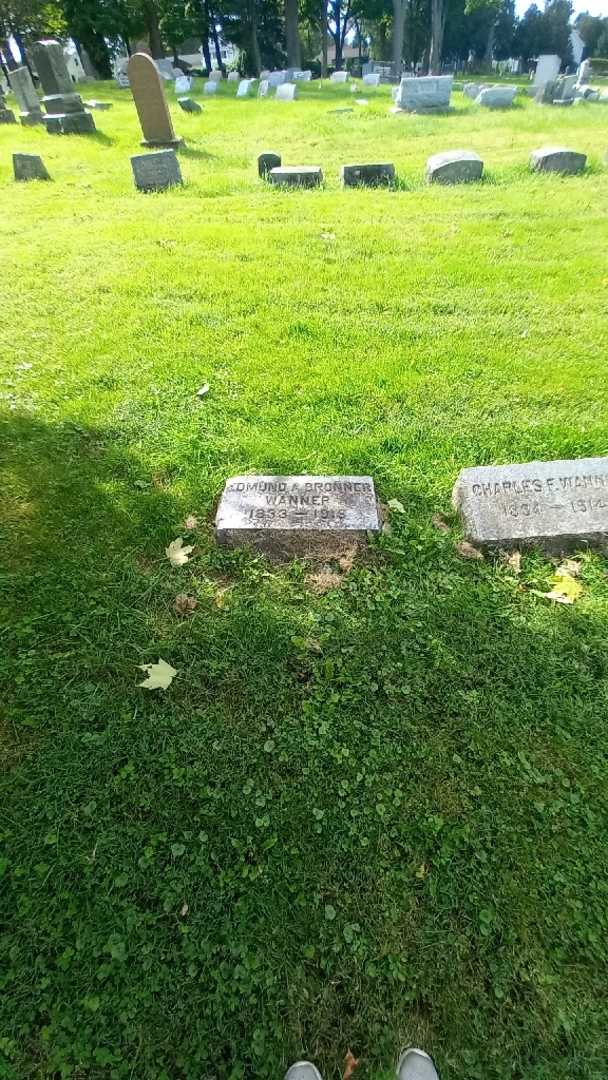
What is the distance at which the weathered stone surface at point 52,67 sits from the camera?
15992mm

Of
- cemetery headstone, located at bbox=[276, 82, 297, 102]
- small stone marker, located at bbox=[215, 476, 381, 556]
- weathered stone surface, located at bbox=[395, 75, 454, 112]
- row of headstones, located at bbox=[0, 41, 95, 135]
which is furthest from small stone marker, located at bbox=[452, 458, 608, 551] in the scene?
cemetery headstone, located at bbox=[276, 82, 297, 102]

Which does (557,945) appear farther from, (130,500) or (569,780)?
(130,500)

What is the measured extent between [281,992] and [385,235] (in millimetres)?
8358

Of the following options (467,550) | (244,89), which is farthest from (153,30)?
(467,550)

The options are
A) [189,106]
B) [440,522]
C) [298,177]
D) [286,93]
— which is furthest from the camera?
[286,93]

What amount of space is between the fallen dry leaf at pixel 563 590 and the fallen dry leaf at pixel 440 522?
2.15ft

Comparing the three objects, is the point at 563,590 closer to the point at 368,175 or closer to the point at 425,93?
the point at 368,175

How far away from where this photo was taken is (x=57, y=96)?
15.8 metres

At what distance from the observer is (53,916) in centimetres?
201

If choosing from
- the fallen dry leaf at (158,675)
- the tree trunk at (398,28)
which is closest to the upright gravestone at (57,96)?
the fallen dry leaf at (158,675)

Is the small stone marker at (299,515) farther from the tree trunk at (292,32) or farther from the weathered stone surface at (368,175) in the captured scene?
the tree trunk at (292,32)

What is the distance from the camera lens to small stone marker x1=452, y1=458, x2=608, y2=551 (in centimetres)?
321

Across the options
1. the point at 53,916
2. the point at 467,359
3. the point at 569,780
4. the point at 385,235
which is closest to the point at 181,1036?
the point at 53,916

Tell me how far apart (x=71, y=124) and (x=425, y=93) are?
10208 mm
